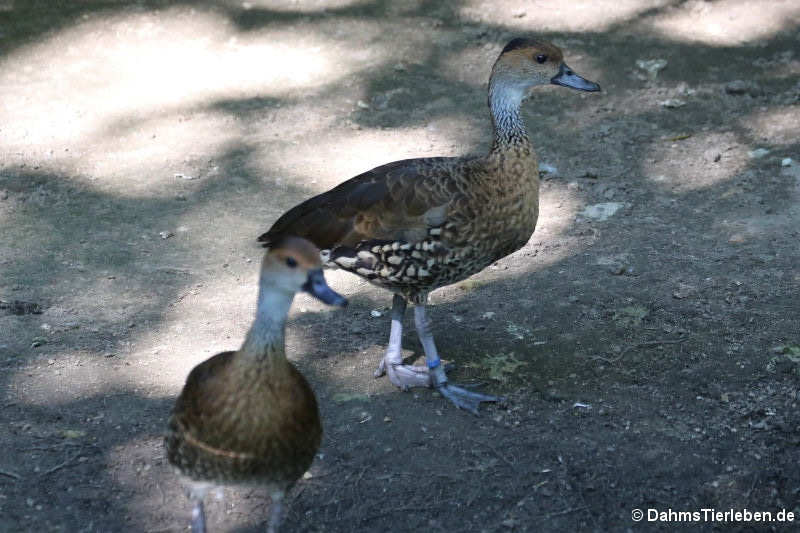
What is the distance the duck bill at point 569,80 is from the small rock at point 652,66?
8.89ft

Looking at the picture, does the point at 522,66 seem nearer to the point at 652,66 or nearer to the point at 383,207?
the point at 383,207

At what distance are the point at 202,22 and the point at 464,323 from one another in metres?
4.47

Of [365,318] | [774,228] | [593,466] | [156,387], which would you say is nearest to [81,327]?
[156,387]

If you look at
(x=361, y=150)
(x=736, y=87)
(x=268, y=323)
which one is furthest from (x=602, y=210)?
(x=268, y=323)

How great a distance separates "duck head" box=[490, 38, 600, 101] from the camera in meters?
4.77

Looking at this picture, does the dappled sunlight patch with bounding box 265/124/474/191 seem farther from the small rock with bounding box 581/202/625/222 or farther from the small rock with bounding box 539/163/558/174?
the small rock with bounding box 581/202/625/222

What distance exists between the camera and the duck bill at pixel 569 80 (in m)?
4.91

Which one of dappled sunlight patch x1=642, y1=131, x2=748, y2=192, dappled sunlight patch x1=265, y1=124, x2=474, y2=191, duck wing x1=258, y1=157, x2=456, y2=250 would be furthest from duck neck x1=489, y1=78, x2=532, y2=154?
dappled sunlight patch x1=642, y1=131, x2=748, y2=192

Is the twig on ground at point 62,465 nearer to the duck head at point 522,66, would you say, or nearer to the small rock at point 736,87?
the duck head at point 522,66

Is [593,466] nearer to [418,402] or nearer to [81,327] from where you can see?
[418,402]

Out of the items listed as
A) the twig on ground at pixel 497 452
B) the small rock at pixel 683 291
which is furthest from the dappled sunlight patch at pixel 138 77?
the twig on ground at pixel 497 452

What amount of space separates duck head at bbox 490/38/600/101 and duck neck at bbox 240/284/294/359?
204cm

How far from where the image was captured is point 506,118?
15.5ft

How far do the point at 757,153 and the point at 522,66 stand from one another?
2549 mm
